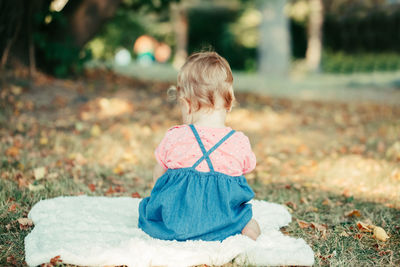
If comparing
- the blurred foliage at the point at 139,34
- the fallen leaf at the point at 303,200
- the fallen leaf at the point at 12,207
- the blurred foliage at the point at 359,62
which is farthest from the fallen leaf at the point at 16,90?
the blurred foliage at the point at 139,34

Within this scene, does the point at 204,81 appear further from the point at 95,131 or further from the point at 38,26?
the point at 38,26

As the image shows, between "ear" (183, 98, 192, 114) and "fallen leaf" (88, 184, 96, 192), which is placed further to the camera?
"fallen leaf" (88, 184, 96, 192)

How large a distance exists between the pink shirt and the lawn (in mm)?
669

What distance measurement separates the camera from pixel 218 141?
2441mm

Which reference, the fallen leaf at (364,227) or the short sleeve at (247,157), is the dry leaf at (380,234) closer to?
the fallen leaf at (364,227)

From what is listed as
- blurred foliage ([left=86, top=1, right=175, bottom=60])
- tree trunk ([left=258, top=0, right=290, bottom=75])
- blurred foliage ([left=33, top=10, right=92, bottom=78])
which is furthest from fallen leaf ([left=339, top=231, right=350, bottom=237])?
blurred foliage ([left=86, top=1, right=175, bottom=60])

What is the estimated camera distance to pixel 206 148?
2436 mm

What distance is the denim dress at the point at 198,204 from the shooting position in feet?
7.70

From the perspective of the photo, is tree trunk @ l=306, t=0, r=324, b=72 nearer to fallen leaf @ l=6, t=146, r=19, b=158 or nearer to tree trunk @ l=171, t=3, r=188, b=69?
tree trunk @ l=171, t=3, r=188, b=69

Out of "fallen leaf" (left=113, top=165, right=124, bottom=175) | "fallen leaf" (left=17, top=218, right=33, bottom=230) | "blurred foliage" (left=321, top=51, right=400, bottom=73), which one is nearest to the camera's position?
"fallen leaf" (left=17, top=218, right=33, bottom=230)

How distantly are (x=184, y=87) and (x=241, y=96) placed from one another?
231 inches

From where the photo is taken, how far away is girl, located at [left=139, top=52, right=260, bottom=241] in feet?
7.75

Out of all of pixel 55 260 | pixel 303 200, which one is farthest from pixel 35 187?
pixel 303 200

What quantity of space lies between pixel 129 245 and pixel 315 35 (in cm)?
1787
